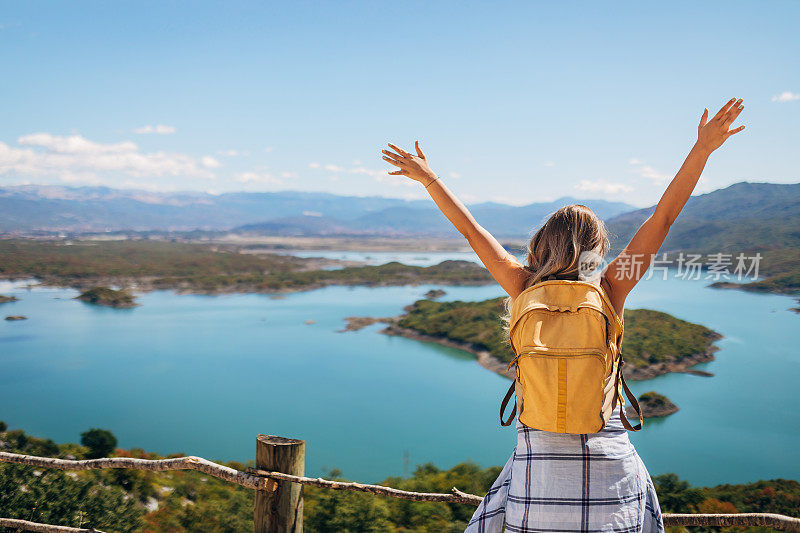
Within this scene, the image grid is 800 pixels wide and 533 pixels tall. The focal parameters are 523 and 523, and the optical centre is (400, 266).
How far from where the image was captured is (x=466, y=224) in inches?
45.1

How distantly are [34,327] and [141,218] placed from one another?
11681 centimetres

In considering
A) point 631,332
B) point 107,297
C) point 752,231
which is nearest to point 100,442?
point 631,332

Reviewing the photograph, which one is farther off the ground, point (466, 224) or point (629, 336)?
point (466, 224)

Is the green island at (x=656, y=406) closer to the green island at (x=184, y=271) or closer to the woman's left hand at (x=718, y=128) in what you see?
the woman's left hand at (x=718, y=128)

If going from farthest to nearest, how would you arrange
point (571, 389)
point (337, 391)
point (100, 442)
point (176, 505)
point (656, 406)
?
point (337, 391) → point (656, 406) → point (100, 442) → point (176, 505) → point (571, 389)

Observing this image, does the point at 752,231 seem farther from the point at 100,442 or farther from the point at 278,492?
the point at 278,492

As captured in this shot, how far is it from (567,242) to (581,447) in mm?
359

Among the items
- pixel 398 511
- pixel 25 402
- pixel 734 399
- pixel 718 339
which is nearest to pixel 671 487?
pixel 398 511

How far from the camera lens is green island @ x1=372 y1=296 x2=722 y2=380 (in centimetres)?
2314

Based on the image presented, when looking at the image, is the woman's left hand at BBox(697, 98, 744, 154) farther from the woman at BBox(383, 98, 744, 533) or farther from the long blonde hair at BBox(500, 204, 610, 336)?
the long blonde hair at BBox(500, 204, 610, 336)

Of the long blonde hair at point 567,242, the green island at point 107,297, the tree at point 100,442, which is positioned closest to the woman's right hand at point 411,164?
the long blonde hair at point 567,242

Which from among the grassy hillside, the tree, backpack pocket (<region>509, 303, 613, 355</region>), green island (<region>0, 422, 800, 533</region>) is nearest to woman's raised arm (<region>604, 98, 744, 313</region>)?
backpack pocket (<region>509, 303, 613, 355</region>)

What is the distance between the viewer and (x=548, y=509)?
90cm

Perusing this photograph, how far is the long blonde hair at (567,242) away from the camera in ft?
3.11
